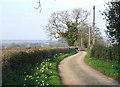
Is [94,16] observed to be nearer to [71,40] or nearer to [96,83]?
[96,83]

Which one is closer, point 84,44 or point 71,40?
point 71,40

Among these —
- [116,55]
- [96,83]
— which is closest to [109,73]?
[96,83]

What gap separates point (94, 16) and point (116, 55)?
A: 853 centimetres

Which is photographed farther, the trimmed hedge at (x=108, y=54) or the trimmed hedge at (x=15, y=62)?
the trimmed hedge at (x=108, y=54)

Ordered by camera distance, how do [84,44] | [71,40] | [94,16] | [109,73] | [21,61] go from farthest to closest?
[84,44] → [71,40] → [94,16] → [21,61] → [109,73]

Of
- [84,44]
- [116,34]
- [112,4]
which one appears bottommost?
[84,44]

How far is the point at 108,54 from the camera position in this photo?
51.0ft

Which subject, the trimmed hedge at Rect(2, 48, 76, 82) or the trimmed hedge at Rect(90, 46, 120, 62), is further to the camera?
the trimmed hedge at Rect(90, 46, 120, 62)

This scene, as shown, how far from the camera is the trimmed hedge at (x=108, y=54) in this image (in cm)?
1451

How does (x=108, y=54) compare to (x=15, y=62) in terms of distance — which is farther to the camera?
(x=108, y=54)

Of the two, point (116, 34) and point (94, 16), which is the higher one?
point (94, 16)

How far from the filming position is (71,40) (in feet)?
169

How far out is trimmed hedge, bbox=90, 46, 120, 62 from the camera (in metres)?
14.5

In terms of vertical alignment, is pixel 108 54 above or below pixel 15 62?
below
